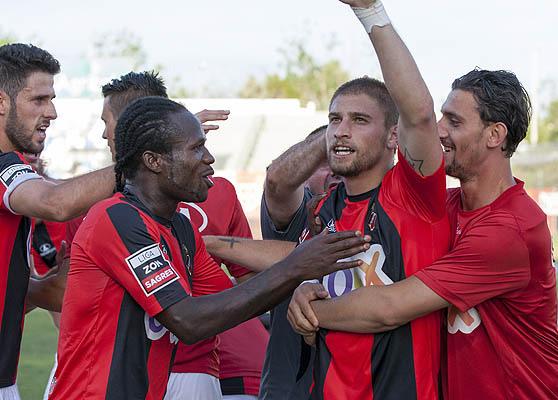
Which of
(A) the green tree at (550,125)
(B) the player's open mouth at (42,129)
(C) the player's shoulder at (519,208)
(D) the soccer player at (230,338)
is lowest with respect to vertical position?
(D) the soccer player at (230,338)

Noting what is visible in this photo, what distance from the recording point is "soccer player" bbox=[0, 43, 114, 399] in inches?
188

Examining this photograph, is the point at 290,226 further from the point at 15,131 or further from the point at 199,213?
the point at 15,131

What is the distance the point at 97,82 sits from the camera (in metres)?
55.6

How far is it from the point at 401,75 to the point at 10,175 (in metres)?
2.22

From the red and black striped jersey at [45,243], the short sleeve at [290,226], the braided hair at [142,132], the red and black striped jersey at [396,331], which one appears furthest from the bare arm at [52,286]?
the red and black striped jersey at [396,331]

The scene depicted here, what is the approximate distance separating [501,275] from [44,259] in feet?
11.8

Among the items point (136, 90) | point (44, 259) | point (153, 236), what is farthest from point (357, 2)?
point (44, 259)

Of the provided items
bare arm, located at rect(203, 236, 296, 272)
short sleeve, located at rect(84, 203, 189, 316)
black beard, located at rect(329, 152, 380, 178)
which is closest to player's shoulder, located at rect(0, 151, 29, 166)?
bare arm, located at rect(203, 236, 296, 272)

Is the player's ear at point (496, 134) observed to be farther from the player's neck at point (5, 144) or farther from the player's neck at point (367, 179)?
the player's neck at point (5, 144)

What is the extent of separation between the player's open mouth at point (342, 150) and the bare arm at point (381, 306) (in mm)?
648

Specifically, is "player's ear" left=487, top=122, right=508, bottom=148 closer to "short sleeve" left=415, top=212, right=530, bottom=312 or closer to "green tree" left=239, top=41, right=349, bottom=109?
"short sleeve" left=415, top=212, right=530, bottom=312

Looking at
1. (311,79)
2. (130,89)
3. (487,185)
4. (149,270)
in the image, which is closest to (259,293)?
(149,270)

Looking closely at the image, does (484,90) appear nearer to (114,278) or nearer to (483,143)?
(483,143)

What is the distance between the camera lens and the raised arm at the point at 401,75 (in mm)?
3814
